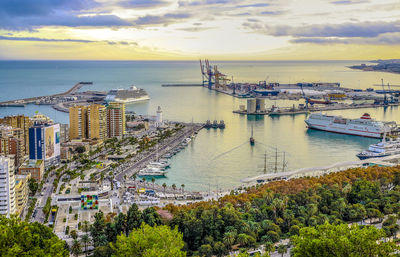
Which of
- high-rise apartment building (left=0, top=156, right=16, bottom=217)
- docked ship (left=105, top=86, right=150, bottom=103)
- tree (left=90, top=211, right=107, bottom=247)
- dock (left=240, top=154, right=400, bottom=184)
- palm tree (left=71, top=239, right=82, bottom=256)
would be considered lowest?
palm tree (left=71, top=239, right=82, bottom=256)

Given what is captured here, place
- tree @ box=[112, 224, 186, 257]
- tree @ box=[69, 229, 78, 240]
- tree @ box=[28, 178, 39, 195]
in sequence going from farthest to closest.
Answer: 1. tree @ box=[28, 178, 39, 195]
2. tree @ box=[69, 229, 78, 240]
3. tree @ box=[112, 224, 186, 257]

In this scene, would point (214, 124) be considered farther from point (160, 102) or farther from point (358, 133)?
point (160, 102)

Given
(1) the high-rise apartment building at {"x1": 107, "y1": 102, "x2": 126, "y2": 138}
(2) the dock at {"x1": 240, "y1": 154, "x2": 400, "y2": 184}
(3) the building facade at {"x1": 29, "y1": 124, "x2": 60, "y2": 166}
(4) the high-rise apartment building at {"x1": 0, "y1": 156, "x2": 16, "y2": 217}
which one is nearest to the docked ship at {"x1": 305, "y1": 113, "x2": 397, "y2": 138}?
(2) the dock at {"x1": 240, "y1": 154, "x2": 400, "y2": 184}

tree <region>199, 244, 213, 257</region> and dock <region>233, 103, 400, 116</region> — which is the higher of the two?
dock <region>233, 103, 400, 116</region>

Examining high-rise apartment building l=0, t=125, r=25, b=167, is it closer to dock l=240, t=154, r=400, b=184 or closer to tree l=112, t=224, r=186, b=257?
dock l=240, t=154, r=400, b=184

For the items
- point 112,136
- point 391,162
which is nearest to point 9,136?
point 112,136

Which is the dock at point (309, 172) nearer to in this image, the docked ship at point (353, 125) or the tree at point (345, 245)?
the docked ship at point (353, 125)

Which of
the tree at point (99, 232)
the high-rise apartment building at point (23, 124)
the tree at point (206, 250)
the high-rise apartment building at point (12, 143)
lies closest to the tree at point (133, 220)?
the tree at point (99, 232)
